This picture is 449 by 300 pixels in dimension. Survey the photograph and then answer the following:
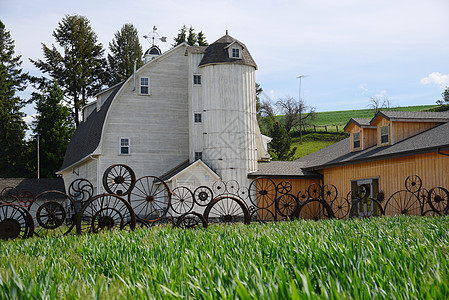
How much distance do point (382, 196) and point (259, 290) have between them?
20.7 meters

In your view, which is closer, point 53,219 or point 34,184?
point 53,219

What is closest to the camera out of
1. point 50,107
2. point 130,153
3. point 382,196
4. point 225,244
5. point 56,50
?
point 225,244

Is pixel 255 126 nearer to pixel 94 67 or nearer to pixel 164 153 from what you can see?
pixel 164 153

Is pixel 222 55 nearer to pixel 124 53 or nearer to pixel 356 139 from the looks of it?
pixel 356 139

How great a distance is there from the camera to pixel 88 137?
34.3 m

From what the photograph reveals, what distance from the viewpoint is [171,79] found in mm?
32219

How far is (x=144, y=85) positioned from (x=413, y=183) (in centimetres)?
1747

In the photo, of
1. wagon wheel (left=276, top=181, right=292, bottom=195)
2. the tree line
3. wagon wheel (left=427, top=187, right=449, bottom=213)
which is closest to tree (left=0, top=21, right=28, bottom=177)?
the tree line

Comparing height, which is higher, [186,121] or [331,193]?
[186,121]

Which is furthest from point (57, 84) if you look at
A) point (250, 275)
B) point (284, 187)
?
point (250, 275)

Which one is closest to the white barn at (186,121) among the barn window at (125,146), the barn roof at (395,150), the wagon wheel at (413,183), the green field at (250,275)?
the barn window at (125,146)

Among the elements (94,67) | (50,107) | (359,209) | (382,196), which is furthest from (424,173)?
(94,67)

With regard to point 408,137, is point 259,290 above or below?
below

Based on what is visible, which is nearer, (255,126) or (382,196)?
(382,196)
